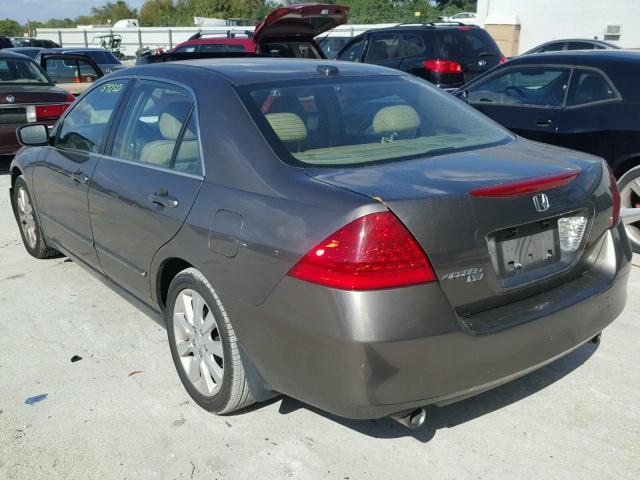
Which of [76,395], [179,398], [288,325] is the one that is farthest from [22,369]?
[288,325]

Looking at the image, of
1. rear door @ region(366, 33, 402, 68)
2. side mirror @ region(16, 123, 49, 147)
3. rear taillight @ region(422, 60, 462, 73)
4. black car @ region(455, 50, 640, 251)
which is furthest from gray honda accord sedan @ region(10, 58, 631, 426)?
rear door @ region(366, 33, 402, 68)

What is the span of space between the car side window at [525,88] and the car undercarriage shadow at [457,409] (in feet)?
10.8

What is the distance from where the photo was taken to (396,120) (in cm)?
362

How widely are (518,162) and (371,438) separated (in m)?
1.38

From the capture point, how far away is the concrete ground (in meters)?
2.99

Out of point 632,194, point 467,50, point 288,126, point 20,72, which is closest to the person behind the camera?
point 288,126

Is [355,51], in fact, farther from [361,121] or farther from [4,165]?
[361,121]

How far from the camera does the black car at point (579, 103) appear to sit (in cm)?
565

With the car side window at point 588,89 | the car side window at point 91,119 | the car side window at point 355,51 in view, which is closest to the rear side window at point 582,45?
the car side window at point 355,51

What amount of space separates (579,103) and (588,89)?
0.44 feet

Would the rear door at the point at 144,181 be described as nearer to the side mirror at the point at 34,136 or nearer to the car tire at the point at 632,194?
the side mirror at the point at 34,136

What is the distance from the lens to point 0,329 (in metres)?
4.51

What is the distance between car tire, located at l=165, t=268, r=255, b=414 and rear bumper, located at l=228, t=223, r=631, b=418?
0.63 ft

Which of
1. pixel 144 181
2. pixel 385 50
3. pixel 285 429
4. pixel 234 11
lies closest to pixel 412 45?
pixel 385 50
